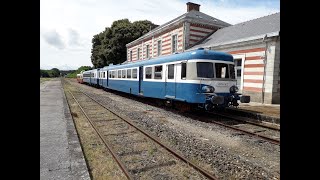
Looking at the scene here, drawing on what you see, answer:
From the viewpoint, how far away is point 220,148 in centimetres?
718

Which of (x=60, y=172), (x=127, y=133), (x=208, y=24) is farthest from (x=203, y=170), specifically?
(x=208, y=24)

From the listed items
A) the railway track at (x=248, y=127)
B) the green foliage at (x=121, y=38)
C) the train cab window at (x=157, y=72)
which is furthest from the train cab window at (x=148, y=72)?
the green foliage at (x=121, y=38)

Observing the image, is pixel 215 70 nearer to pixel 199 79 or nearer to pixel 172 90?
pixel 199 79

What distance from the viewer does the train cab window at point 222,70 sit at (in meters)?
11.9

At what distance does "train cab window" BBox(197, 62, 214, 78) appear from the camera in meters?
11.4

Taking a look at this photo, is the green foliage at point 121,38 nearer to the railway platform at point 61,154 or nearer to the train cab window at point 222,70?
the train cab window at point 222,70

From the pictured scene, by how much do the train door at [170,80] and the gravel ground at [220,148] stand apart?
2.18m

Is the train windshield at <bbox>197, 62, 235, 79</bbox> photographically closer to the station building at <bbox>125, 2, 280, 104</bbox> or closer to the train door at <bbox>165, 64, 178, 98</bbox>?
the train door at <bbox>165, 64, 178, 98</bbox>

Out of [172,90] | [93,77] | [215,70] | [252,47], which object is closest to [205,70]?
[215,70]

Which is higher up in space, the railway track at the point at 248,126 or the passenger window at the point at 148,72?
the passenger window at the point at 148,72

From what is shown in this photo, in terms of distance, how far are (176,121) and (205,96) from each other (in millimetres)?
1620

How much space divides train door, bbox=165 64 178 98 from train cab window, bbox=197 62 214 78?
1619 mm

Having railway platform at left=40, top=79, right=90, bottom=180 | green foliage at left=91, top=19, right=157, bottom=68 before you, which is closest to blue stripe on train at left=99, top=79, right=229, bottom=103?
→ railway platform at left=40, top=79, right=90, bottom=180
